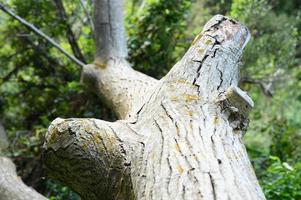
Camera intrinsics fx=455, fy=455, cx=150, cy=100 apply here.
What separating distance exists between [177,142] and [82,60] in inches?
136

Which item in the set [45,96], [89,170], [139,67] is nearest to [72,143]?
[89,170]

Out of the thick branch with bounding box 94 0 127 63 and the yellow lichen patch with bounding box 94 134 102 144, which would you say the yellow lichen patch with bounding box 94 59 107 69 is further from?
the yellow lichen patch with bounding box 94 134 102 144

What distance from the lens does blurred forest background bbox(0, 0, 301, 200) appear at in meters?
4.76

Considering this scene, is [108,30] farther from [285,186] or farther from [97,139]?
[97,139]

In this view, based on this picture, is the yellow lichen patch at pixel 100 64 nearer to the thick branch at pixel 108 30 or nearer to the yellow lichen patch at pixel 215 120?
the thick branch at pixel 108 30

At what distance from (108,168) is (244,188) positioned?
25.6 inches

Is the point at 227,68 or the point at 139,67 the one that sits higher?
the point at 227,68

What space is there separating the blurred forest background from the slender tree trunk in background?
2056 millimetres

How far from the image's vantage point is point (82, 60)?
203 inches

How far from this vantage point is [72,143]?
6.56ft

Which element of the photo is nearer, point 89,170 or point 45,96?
point 89,170

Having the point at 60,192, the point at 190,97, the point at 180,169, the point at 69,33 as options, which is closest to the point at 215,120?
the point at 190,97

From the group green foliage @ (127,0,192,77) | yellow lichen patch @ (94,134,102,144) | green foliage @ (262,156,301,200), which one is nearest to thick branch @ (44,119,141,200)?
yellow lichen patch @ (94,134,102,144)

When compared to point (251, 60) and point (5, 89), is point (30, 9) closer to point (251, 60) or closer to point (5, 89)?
point (5, 89)
